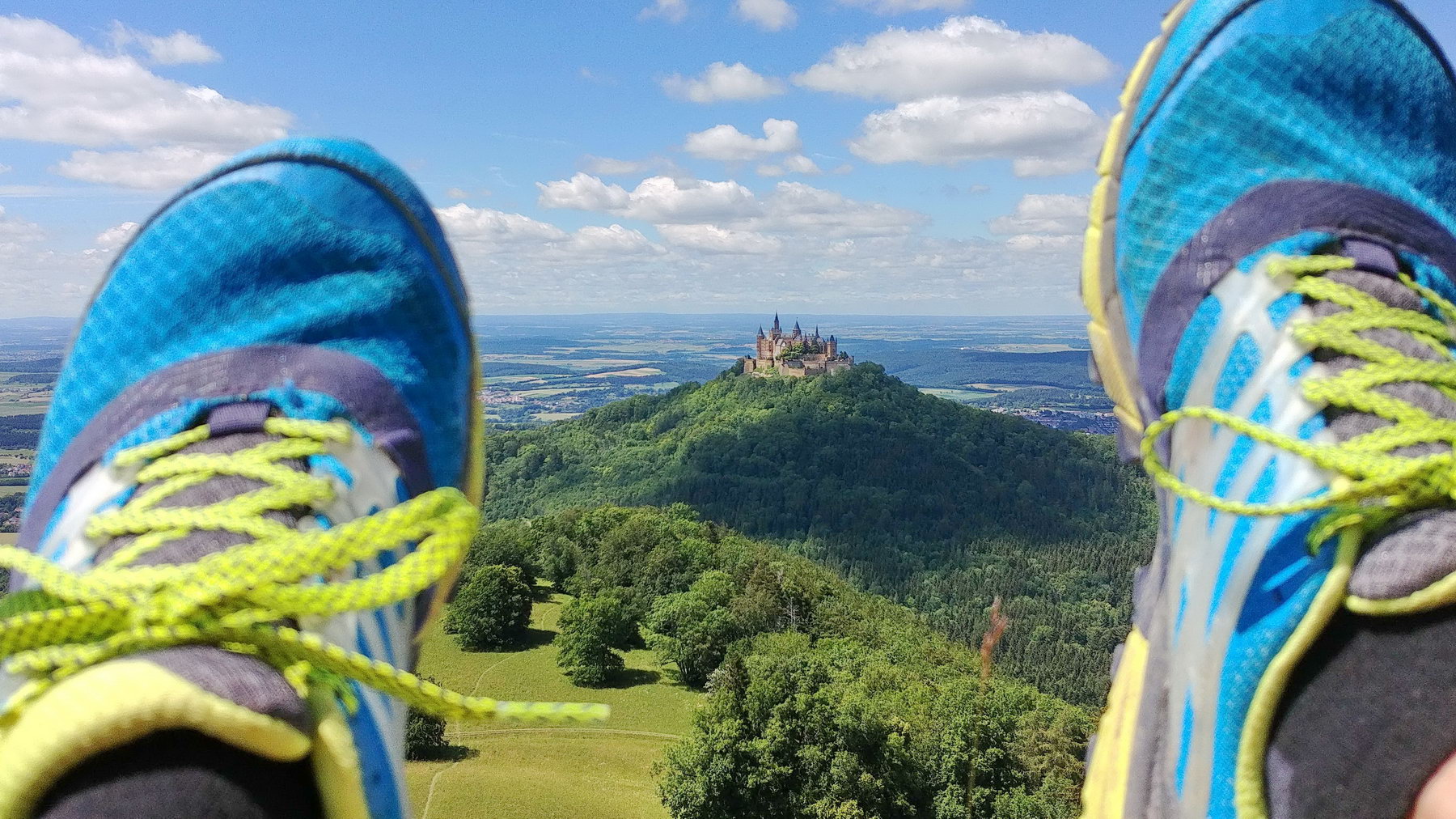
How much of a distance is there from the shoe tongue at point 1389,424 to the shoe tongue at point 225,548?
1.37m

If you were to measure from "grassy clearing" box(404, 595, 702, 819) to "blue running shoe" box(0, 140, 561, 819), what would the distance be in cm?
1301

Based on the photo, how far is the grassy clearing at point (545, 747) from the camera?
55.9 ft

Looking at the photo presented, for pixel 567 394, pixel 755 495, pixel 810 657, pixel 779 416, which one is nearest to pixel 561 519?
pixel 810 657

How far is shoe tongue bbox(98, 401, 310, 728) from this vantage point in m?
0.97

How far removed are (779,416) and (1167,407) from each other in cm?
7319

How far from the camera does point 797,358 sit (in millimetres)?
79500

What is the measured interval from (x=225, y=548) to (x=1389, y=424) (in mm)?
1850

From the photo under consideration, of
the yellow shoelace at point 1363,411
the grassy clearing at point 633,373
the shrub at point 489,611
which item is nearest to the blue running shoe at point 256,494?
the yellow shoelace at point 1363,411

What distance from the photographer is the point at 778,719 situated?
19.3m

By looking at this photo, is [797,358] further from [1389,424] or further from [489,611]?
[1389,424]

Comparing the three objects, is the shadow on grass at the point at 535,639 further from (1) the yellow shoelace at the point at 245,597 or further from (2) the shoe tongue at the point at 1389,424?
(2) the shoe tongue at the point at 1389,424

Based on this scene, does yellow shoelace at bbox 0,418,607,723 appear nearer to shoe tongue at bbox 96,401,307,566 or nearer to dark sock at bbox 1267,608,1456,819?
shoe tongue at bbox 96,401,307,566
